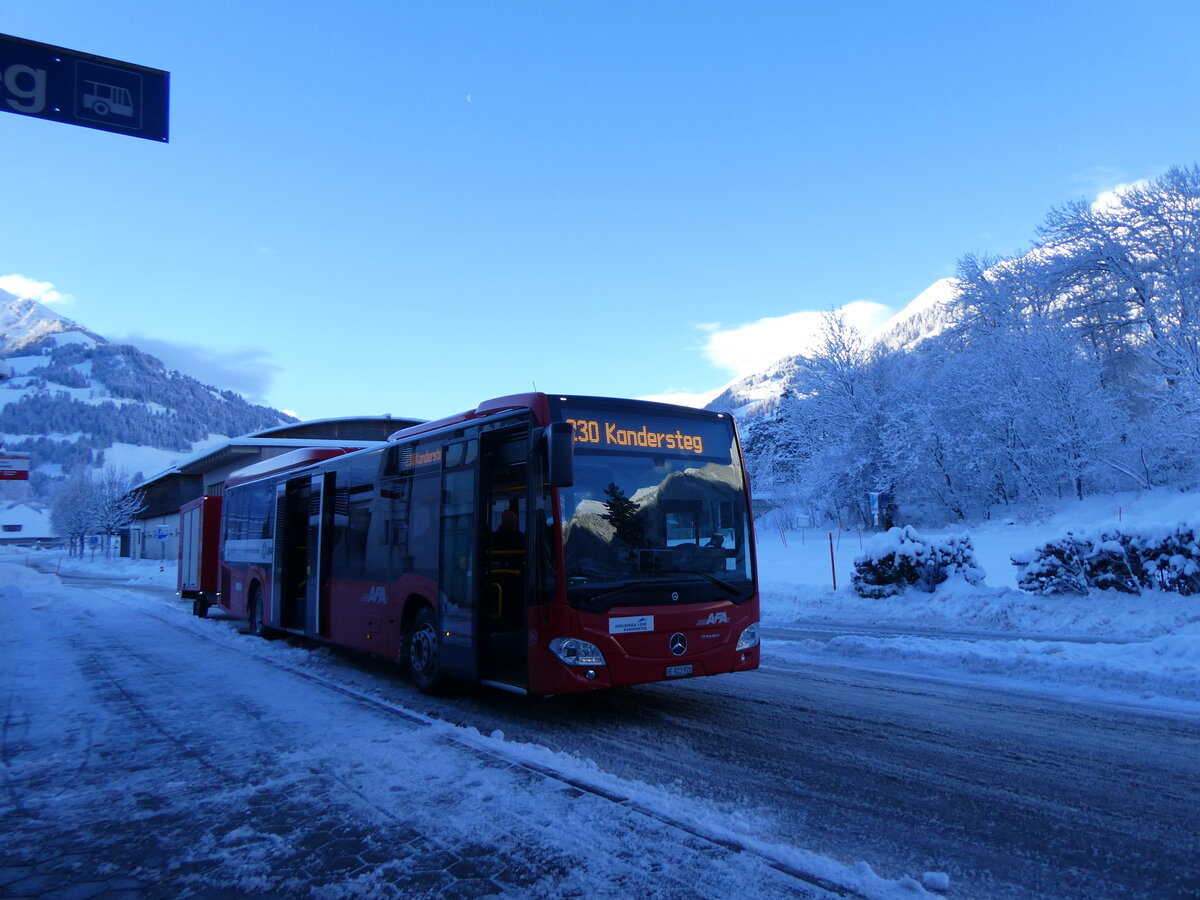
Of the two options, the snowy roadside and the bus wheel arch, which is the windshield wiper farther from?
the snowy roadside

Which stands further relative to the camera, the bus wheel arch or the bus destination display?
the bus wheel arch

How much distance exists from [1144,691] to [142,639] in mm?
15238

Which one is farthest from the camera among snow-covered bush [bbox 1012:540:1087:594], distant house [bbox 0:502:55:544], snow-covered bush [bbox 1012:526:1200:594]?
distant house [bbox 0:502:55:544]

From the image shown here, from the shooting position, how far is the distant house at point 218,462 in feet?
185

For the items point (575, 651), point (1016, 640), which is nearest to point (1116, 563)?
point (1016, 640)

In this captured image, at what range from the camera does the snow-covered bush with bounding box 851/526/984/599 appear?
1573 cm

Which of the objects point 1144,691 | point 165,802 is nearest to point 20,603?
point 165,802

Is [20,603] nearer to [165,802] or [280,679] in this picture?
[280,679]

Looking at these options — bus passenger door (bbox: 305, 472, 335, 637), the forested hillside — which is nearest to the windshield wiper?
bus passenger door (bbox: 305, 472, 335, 637)

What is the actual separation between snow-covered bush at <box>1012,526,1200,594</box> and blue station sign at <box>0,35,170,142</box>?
14.5m

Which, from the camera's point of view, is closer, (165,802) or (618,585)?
(165,802)

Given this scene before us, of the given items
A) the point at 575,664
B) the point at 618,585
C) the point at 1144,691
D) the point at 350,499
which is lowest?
the point at 1144,691

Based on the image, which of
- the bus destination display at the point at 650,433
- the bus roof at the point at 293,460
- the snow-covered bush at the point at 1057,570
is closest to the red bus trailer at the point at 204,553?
the bus roof at the point at 293,460

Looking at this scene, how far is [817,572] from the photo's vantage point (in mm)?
23875
